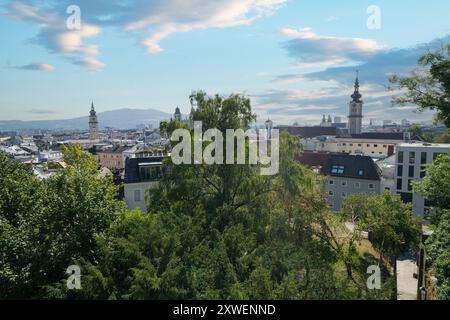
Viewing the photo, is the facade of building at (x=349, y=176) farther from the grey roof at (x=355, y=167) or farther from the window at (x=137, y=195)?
the window at (x=137, y=195)

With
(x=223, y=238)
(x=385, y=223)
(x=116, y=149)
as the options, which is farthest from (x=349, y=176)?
(x=116, y=149)

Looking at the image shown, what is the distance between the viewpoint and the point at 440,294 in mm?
11445

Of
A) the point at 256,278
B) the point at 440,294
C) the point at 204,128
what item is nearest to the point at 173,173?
the point at 204,128

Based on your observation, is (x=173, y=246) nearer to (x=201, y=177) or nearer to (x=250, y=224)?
(x=250, y=224)

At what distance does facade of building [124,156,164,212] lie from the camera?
3212 centimetres

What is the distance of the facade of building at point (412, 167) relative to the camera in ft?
124

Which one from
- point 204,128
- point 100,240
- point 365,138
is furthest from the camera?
point 365,138

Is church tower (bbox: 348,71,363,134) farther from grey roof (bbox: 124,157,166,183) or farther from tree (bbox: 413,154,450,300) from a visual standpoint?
tree (bbox: 413,154,450,300)

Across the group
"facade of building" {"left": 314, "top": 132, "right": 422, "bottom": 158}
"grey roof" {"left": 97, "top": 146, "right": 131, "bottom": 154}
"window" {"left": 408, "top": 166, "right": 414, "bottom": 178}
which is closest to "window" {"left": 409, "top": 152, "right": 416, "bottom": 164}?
"window" {"left": 408, "top": 166, "right": 414, "bottom": 178}

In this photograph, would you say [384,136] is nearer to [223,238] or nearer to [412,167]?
[412,167]

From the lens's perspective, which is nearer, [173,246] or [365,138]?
[173,246]

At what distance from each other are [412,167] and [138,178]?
1202 inches

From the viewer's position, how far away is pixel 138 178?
32312mm
